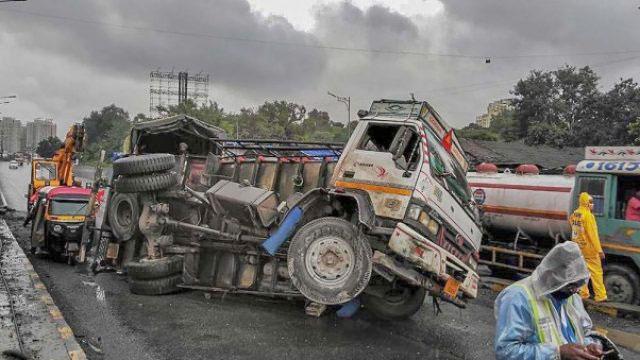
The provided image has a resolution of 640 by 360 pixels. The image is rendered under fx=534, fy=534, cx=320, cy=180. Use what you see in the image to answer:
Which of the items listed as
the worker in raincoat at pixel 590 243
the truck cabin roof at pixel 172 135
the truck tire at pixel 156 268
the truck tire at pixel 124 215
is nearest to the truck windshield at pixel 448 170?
the worker in raincoat at pixel 590 243

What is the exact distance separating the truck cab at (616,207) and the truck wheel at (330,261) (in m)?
4.96

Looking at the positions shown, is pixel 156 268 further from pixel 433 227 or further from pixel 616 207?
pixel 616 207

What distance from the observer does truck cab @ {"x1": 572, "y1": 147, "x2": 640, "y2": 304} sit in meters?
8.36

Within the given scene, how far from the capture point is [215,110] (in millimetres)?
61000

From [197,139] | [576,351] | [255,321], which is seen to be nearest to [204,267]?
[255,321]

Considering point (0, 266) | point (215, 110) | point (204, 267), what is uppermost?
point (215, 110)

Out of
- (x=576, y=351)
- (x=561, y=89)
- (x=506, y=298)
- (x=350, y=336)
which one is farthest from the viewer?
(x=561, y=89)

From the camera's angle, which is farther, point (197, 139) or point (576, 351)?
point (197, 139)

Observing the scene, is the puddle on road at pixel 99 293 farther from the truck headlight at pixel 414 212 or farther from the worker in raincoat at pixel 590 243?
the worker in raincoat at pixel 590 243

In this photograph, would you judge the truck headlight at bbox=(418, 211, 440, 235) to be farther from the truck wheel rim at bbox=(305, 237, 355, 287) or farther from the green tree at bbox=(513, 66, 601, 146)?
the green tree at bbox=(513, 66, 601, 146)

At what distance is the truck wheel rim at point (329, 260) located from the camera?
5.92 meters

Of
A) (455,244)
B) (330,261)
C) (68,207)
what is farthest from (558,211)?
(68,207)

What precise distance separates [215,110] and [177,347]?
56.8m

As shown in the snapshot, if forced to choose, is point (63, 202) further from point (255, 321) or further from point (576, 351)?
point (576, 351)
